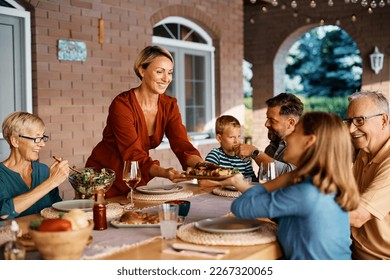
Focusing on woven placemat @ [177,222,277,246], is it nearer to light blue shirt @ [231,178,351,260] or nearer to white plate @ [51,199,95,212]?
light blue shirt @ [231,178,351,260]

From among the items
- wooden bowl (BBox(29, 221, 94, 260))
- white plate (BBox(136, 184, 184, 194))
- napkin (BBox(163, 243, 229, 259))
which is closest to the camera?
wooden bowl (BBox(29, 221, 94, 260))

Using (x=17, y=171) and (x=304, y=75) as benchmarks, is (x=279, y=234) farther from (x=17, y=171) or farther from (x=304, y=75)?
(x=304, y=75)

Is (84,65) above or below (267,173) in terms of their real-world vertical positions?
above

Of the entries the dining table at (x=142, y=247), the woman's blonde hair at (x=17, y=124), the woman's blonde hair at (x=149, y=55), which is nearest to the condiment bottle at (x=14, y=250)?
the dining table at (x=142, y=247)

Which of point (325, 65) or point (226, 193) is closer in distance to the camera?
point (226, 193)

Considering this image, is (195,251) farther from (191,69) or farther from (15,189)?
(191,69)

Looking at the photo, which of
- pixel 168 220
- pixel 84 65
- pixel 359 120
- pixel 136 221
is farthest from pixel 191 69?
pixel 168 220

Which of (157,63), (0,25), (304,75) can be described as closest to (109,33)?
(0,25)

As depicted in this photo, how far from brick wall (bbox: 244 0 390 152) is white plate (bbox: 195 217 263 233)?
748 centimetres

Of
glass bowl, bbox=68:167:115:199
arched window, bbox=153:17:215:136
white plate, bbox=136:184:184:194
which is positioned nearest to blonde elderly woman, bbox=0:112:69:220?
glass bowl, bbox=68:167:115:199

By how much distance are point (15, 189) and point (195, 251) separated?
115 cm

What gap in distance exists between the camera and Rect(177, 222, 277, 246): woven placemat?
1.85 m

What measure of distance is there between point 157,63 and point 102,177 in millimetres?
874

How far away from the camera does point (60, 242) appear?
155cm
